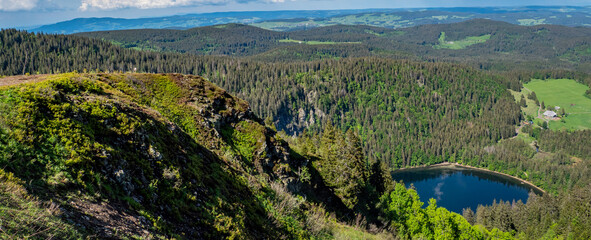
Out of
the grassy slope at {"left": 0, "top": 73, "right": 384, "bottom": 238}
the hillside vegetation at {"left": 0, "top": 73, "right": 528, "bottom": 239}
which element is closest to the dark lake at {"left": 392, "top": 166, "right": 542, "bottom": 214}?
the hillside vegetation at {"left": 0, "top": 73, "right": 528, "bottom": 239}

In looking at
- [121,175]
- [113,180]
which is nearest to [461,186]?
[121,175]

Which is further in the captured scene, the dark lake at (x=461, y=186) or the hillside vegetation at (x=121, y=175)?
the dark lake at (x=461, y=186)

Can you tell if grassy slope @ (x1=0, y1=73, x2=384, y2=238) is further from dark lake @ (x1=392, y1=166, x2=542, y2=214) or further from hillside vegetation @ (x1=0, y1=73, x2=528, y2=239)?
dark lake @ (x1=392, y1=166, x2=542, y2=214)

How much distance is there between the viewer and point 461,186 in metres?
164

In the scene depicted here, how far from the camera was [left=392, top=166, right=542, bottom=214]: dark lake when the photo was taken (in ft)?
473

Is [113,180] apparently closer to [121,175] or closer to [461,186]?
[121,175]

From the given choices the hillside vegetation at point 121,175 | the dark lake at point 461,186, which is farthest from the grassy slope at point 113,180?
the dark lake at point 461,186

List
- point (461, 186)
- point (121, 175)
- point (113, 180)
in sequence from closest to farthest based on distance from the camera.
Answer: point (113, 180)
point (121, 175)
point (461, 186)

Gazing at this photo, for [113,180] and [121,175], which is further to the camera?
[121,175]

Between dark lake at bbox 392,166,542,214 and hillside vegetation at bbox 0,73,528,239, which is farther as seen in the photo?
dark lake at bbox 392,166,542,214

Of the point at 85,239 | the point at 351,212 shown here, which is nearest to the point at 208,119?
the point at 85,239

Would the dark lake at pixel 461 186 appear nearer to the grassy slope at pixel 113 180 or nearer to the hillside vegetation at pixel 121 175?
the hillside vegetation at pixel 121 175

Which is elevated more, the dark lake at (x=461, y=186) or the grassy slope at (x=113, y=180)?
the grassy slope at (x=113, y=180)

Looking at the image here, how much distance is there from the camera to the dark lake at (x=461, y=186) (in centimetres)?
14411
